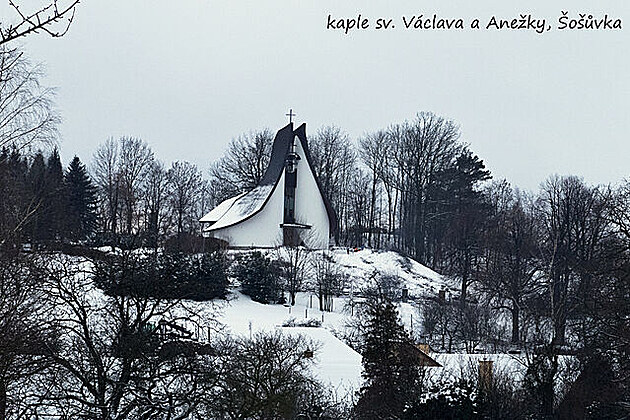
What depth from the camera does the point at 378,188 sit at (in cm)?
4856

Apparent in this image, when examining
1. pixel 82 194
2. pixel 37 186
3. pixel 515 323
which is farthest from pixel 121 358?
pixel 82 194

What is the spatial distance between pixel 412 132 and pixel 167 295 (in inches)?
1423

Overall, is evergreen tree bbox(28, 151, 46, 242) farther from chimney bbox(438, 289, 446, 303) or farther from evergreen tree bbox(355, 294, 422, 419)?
chimney bbox(438, 289, 446, 303)

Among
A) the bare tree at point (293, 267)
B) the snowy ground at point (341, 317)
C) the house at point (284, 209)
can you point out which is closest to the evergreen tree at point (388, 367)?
the snowy ground at point (341, 317)

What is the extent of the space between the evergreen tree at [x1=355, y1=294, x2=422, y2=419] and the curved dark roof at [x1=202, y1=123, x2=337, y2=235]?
24.9 metres

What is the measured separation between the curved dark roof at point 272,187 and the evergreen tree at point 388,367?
24.9m

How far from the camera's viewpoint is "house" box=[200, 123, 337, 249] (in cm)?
3978

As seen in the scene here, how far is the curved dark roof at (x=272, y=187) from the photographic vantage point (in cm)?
4003

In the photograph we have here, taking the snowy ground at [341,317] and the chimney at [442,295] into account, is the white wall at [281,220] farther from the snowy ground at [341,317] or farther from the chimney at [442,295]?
the chimney at [442,295]

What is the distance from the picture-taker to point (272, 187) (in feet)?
133

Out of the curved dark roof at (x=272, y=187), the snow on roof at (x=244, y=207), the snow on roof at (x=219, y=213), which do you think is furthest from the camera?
the snow on roof at (x=219, y=213)

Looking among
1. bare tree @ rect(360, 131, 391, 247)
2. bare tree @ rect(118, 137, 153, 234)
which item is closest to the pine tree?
bare tree @ rect(118, 137, 153, 234)

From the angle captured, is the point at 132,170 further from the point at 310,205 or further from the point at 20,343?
the point at 20,343

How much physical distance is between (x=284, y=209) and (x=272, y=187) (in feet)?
5.07
